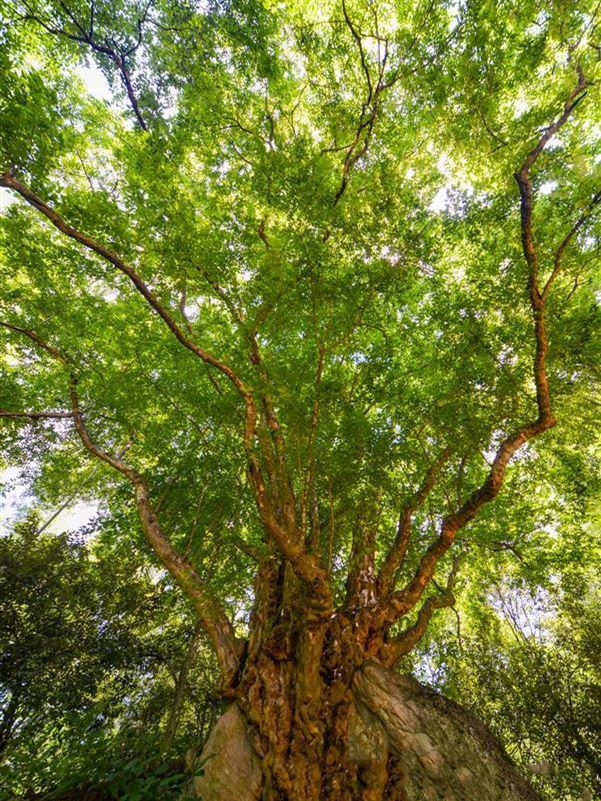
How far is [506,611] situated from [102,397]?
11.9 meters

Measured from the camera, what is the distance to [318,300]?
5.55 metres

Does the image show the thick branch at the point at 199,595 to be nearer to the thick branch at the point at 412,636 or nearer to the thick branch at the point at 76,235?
the thick branch at the point at 412,636

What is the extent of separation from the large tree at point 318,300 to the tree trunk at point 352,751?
3cm

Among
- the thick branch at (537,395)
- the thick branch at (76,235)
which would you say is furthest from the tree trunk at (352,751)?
the thick branch at (76,235)

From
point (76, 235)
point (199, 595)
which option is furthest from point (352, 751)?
point (76, 235)

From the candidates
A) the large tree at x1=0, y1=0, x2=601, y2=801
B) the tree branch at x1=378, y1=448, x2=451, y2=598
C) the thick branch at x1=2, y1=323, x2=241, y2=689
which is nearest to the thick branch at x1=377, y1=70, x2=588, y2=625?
the large tree at x1=0, y1=0, x2=601, y2=801

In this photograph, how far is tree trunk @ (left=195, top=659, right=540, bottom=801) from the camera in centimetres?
396

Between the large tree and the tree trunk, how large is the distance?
30 millimetres

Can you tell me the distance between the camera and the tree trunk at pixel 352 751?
3963 millimetres

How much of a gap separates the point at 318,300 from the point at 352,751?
613cm

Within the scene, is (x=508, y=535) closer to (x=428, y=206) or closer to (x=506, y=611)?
(x=506, y=611)

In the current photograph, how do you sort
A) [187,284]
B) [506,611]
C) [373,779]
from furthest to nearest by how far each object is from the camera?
1. [506,611]
2. [187,284]
3. [373,779]

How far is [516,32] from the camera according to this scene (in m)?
5.08

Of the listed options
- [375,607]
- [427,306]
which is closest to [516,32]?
[427,306]
